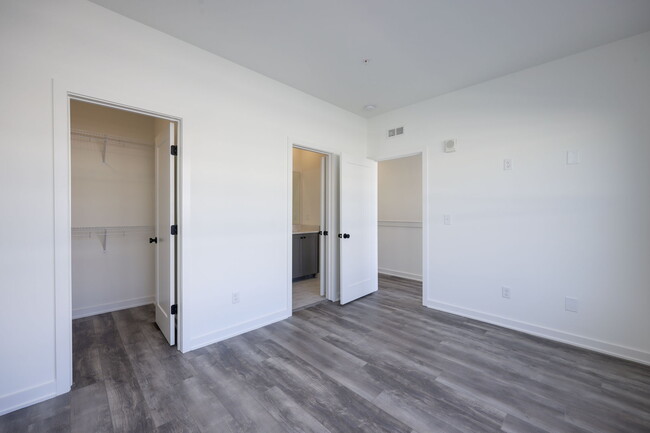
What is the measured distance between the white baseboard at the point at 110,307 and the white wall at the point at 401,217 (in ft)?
13.6

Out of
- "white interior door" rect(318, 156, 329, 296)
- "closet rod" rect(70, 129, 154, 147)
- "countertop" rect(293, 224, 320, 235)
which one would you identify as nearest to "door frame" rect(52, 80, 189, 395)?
"closet rod" rect(70, 129, 154, 147)

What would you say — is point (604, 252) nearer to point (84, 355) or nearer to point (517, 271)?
point (517, 271)

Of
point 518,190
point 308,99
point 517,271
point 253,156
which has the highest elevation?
point 308,99

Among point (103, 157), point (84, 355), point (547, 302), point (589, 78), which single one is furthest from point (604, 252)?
point (103, 157)

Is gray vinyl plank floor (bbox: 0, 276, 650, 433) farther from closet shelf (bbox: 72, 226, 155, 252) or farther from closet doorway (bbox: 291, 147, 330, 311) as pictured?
A: closet doorway (bbox: 291, 147, 330, 311)

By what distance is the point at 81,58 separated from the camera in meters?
2.01

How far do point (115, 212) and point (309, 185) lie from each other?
10.9ft

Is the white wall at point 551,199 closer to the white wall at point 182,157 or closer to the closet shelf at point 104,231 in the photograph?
the white wall at point 182,157

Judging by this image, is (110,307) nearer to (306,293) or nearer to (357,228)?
(306,293)

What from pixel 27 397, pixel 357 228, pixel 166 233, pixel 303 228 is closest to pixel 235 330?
pixel 166 233

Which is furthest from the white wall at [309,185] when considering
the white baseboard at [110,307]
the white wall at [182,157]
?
the white baseboard at [110,307]

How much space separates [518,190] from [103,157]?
16.1 ft

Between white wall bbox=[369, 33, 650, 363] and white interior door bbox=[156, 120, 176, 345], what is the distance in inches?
120

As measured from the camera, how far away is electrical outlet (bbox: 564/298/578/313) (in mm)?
2707
